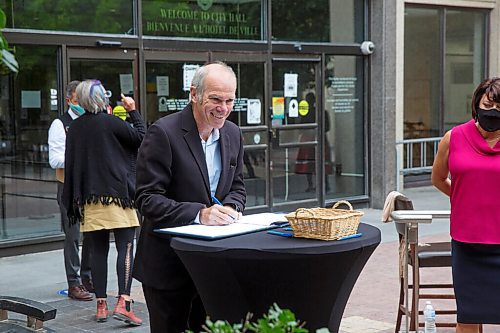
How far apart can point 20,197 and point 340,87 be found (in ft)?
17.8

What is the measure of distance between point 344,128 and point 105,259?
22.8ft

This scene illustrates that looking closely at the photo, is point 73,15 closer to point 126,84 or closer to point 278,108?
point 126,84

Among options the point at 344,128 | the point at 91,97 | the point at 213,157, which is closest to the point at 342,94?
the point at 344,128

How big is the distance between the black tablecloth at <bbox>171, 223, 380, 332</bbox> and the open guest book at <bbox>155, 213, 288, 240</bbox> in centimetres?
4

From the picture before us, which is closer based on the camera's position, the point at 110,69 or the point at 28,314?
the point at 28,314

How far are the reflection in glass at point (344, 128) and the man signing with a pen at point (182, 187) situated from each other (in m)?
8.71

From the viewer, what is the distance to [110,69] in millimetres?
10305

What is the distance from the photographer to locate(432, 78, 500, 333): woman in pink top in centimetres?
471

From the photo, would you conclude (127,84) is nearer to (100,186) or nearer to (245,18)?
(245,18)

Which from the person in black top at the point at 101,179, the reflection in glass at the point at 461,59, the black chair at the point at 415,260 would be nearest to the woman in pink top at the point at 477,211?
the black chair at the point at 415,260

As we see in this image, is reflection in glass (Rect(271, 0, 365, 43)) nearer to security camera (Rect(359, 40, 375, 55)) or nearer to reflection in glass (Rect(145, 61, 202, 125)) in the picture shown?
security camera (Rect(359, 40, 375, 55))

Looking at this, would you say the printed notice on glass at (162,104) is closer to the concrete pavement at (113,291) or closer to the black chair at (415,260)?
the concrete pavement at (113,291)

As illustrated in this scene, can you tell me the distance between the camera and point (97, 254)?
279 inches

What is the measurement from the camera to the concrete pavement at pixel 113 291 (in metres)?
6.92
